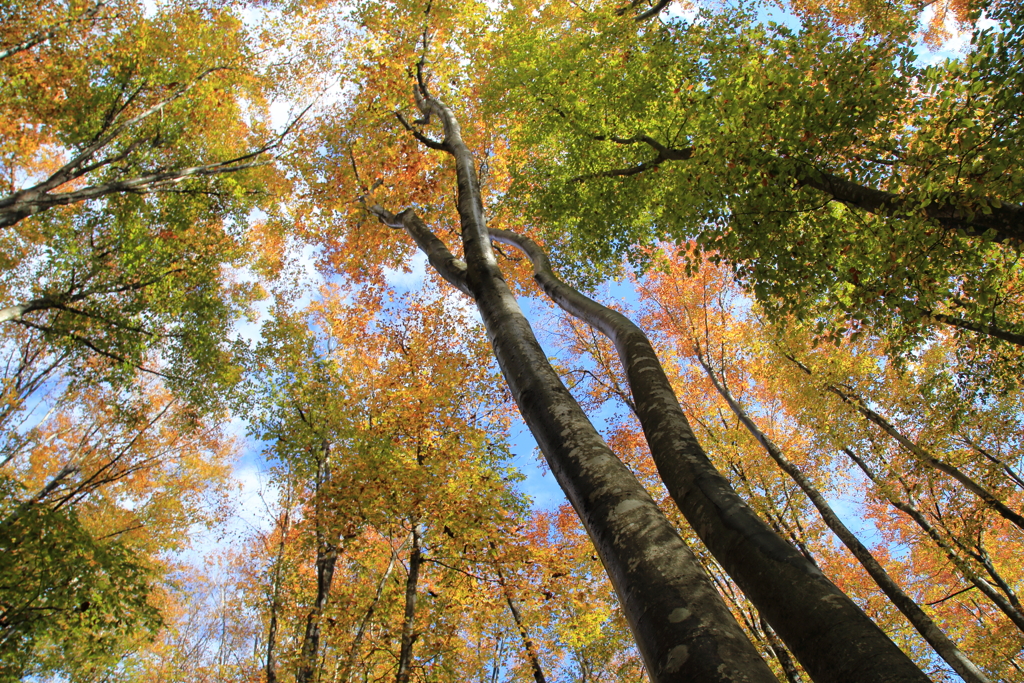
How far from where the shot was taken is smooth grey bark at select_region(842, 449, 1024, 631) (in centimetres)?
798

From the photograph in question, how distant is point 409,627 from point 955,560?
407 inches

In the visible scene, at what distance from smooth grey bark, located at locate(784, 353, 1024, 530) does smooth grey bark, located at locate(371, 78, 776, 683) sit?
9.38m

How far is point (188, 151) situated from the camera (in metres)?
11.0

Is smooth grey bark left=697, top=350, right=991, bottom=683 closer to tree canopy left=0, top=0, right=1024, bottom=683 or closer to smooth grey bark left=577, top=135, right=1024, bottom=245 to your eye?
tree canopy left=0, top=0, right=1024, bottom=683

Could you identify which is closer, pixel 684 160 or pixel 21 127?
pixel 684 160

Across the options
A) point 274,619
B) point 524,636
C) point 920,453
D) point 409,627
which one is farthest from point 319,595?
point 920,453

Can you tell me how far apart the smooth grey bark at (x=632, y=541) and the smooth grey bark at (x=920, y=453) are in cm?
938

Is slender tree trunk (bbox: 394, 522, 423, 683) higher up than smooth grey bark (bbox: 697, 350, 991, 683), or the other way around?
slender tree trunk (bbox: 394, 522, 423, 683)

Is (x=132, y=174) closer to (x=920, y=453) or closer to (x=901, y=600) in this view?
(x=901, y=600)

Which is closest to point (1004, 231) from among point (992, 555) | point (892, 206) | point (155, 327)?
point (892, 206)

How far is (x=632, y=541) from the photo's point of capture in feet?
7.51

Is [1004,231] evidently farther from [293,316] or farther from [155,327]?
[293,316]

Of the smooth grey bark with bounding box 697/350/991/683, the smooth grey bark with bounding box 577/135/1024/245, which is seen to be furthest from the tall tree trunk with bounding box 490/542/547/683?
the smooth grey bark with bounding box 577/135/1024/245

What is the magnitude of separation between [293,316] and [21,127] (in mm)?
7193
